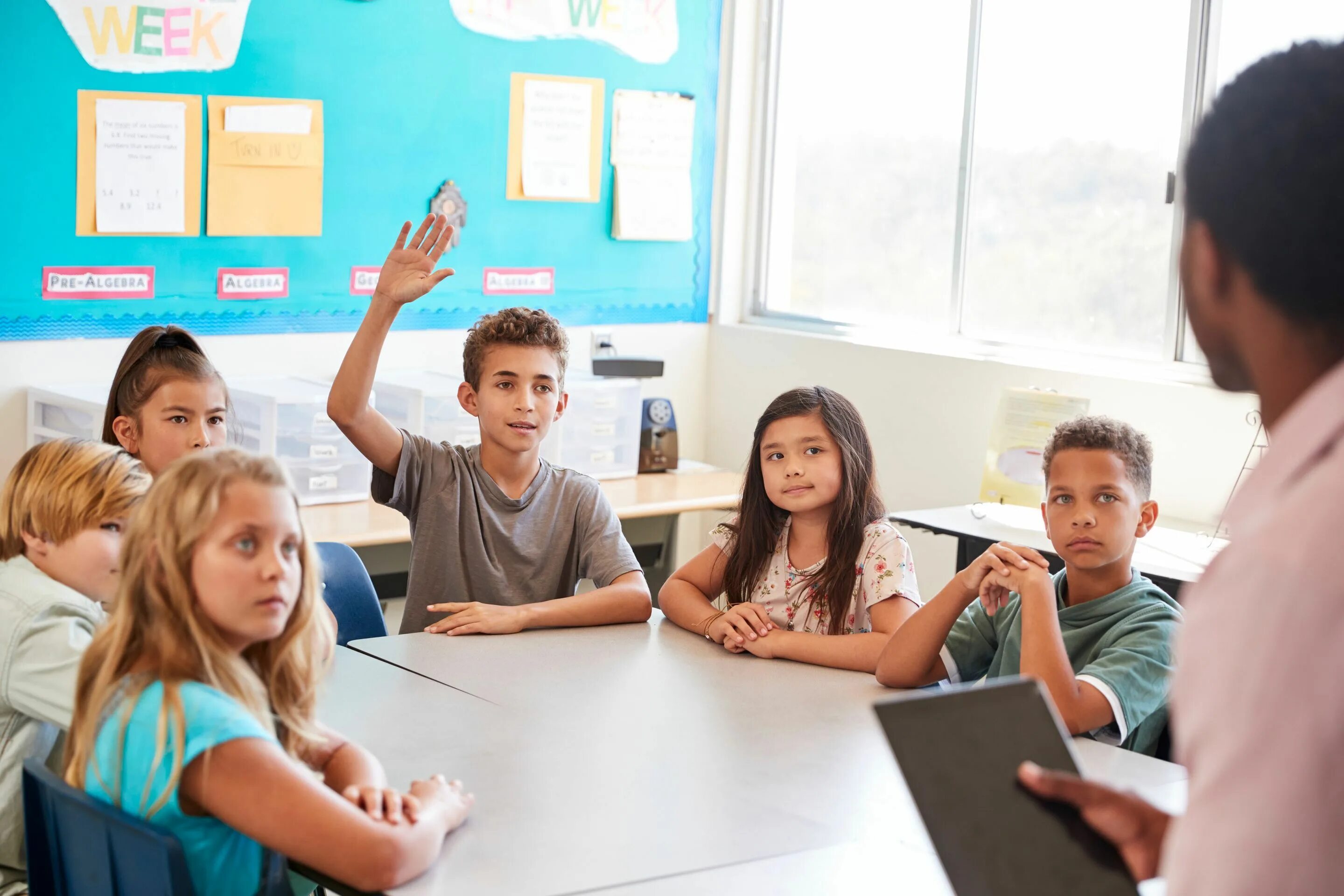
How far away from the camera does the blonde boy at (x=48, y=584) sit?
5.22 ft

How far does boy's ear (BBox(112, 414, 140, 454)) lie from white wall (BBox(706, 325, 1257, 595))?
234 centimetres

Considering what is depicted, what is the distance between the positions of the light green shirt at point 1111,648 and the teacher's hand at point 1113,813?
93 cm

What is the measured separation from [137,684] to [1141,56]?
10.2 ft

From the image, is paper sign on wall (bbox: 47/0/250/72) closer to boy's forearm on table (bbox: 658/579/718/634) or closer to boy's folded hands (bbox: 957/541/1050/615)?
boy's forearm on table (bbox: 658/579/718/634)

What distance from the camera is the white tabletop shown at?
283cm

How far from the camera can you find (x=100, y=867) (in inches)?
51.1

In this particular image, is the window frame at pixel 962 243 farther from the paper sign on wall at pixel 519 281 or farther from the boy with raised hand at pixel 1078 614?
the paper sign on wall at pixel 519 281

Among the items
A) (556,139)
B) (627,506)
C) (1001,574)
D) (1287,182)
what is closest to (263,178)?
(556,139)

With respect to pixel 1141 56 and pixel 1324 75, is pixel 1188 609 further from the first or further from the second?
pixel 1141 56

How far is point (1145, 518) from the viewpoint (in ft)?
6.84

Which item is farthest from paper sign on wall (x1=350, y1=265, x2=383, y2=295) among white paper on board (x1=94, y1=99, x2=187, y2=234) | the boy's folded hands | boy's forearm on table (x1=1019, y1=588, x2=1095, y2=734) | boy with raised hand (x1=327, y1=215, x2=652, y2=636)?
boy's forearm on table (x1=1019, y1=588, x2=1095, y2=734)

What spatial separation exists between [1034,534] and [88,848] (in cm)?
230

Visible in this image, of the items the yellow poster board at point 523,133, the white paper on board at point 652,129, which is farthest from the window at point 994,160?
the yellow poster board at point 523,133

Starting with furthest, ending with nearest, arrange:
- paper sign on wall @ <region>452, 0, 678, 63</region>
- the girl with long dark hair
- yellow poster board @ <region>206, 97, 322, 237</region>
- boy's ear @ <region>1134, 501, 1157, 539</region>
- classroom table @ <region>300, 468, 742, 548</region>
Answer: paper sign on wall @ <region>452, 0, 678, 63</region>
yellow poster board @ <region>206, 97, 322, 237</region>
classroom table @ <region>300, 468, 742, 548</region>
the girl with long dark hair
boy's ear @ <region>1134, 501, 1157, 539</region>
